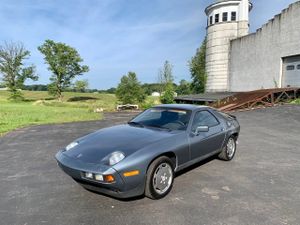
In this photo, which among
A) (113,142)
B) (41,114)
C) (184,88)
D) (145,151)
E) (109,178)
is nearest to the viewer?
(109,178)

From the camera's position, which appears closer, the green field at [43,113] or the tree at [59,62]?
the green field at [43,113]

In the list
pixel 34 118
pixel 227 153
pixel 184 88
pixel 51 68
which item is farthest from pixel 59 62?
pixel 227 153

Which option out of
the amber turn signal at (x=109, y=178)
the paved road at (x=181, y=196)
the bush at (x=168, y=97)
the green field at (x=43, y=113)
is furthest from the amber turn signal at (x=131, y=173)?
the bush at (x=168, y=97)

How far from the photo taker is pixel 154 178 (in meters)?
3.80

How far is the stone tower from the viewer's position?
1111 inches

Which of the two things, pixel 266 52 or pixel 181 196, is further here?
pixel 266 52

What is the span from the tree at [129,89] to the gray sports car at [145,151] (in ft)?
107

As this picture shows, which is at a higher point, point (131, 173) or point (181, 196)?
point (131, 173)

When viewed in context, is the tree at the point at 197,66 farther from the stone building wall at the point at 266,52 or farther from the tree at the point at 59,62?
the tree at the point at 59,62

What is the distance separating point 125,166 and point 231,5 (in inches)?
1180

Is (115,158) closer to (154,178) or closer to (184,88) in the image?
(154,178)

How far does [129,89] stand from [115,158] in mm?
36313

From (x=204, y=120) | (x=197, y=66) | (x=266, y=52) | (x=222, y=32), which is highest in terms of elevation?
(x=222, y=32)

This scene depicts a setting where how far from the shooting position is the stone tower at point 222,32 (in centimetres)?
2822
